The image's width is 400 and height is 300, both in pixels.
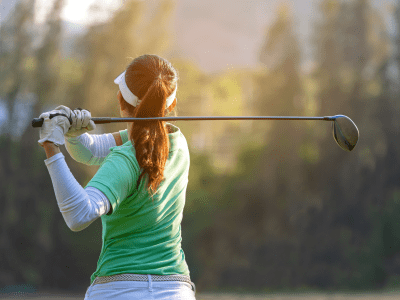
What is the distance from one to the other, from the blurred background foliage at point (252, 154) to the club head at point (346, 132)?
7675mm

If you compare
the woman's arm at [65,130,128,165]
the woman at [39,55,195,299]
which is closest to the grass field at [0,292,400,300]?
the woman's arm at [65,130,128,165]

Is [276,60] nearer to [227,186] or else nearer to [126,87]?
[227,186]

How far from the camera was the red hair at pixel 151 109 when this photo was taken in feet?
4.77

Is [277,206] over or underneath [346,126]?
underneath

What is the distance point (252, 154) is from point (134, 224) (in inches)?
370

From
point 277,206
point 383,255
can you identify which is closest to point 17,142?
point 277,206

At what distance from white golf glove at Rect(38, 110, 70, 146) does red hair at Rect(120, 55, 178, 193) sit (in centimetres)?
20

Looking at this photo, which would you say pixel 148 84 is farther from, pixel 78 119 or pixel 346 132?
pixel 346 132

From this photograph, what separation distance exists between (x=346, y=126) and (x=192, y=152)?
8515mm

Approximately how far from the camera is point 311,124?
10805 millimetres

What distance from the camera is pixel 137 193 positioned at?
1.44m

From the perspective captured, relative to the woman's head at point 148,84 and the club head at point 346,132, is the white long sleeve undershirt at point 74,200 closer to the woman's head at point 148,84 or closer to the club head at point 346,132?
the woman's head at point 148,84

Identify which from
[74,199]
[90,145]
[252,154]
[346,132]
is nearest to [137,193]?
[74,199]

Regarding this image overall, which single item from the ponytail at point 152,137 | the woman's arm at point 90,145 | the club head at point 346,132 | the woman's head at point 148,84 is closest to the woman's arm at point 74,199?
the ponytail at point 152,137
